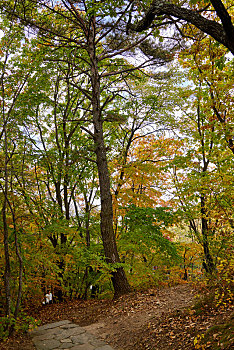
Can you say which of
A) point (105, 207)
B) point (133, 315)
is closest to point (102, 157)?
point (105, 207)

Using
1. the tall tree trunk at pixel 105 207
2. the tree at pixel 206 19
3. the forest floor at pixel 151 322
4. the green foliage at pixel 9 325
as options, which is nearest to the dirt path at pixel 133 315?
the forest floor at pixel 151 322

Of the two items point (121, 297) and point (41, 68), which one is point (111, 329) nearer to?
point (121, 297)

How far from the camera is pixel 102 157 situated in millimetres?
7812

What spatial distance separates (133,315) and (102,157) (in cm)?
438

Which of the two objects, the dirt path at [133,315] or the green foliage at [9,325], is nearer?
the green foliage at [9,325]

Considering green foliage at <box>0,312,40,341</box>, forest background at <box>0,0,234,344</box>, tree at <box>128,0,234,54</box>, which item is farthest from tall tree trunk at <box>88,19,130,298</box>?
tree at <box>128,0,234,54</box>

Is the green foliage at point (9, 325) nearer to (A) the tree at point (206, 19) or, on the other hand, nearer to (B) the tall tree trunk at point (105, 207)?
(B) the tall tree trunk at point (105, 207)

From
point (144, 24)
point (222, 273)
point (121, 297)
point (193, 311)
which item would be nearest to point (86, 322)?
point (121, 297)

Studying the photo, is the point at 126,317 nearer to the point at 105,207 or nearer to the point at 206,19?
the point at 105,207

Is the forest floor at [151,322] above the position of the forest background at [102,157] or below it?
below

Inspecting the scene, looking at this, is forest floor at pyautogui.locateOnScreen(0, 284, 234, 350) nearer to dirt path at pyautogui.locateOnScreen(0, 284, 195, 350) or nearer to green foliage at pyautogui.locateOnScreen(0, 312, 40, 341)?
dirt path at pyautogui.locateOnScreen(0, 284, 195, 350)

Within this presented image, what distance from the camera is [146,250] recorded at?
343 inches

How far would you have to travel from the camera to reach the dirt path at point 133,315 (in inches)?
182

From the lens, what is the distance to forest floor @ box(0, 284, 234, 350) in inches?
136
